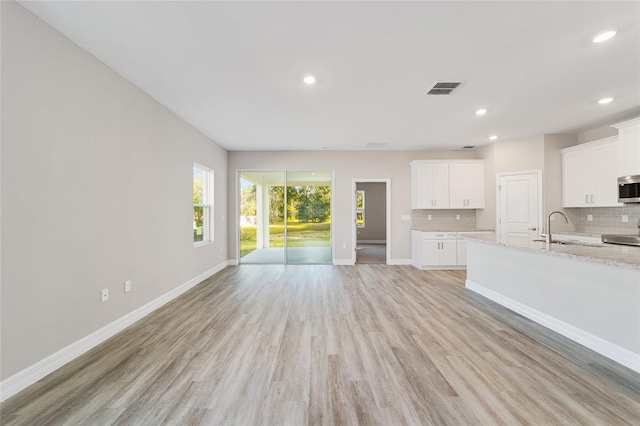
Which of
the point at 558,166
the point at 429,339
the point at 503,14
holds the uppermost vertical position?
the point at 503,14

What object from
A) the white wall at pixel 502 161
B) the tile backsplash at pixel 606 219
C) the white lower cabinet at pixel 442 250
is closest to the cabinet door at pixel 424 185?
the white lower cabinet at pixel 442 250

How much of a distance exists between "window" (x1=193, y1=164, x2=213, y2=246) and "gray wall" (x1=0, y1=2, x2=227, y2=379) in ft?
4.22

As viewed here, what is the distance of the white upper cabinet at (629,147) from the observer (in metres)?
3.79

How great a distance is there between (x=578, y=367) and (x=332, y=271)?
4035mm

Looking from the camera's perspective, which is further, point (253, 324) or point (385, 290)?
point (385, 290)

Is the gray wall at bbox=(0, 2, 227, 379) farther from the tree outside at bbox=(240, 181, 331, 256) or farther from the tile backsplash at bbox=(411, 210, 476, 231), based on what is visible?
the tile backsplash at bbox=(411, 210, 476, 231)

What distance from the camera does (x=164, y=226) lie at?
3.78 metres

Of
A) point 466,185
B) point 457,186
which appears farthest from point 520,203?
point 457,186

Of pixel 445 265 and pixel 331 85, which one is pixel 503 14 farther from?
pixel 445 265

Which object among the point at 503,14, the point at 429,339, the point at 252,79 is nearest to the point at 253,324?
the point at 429,339

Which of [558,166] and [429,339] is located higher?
[558,166]

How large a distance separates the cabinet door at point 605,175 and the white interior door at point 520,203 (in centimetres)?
77

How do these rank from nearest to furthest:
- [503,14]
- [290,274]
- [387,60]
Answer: [503,14] → [387,60] → [290,274]

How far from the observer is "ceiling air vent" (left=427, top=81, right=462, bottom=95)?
122 inches
